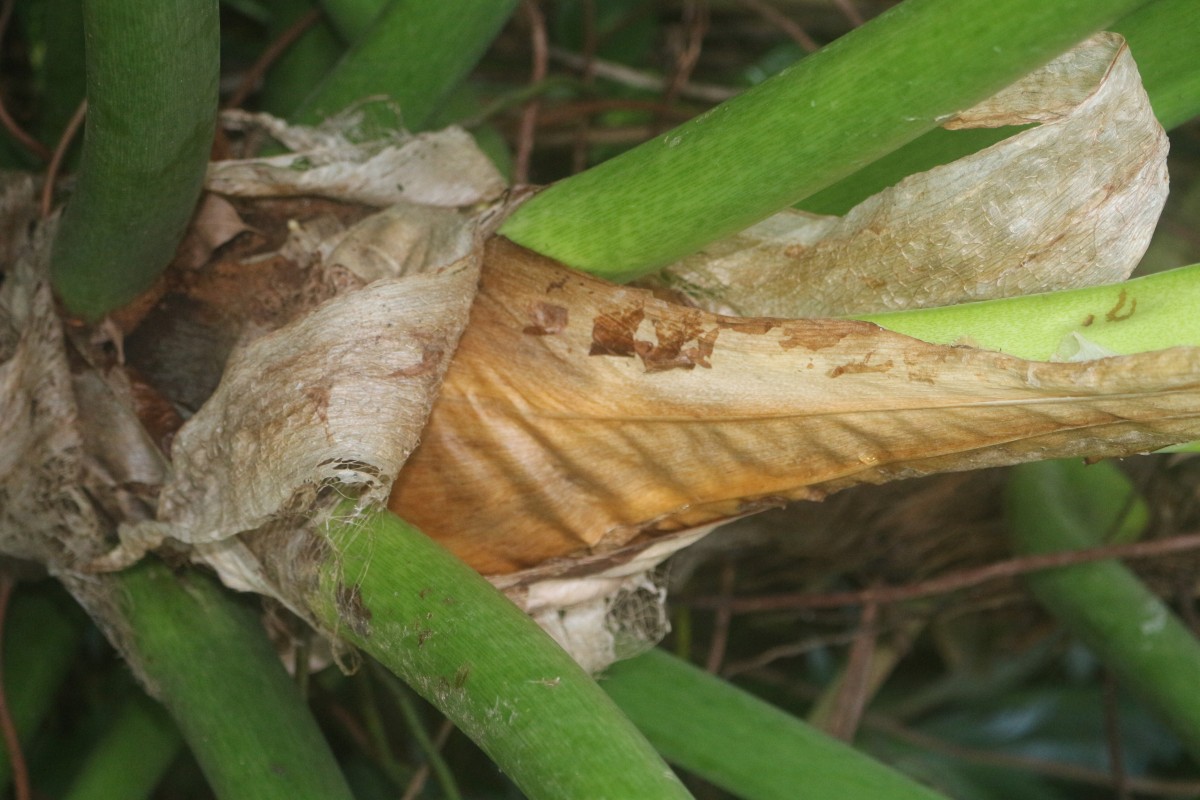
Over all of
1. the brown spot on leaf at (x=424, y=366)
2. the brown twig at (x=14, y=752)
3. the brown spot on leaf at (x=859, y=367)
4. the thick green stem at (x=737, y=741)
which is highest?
the brown spot on leaf at (x=859, y=367)

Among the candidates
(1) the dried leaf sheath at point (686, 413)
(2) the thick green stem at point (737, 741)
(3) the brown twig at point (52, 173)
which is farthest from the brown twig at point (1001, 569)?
(3) the brown twig at point (52, 173)

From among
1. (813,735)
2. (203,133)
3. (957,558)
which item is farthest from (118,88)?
(957,558)

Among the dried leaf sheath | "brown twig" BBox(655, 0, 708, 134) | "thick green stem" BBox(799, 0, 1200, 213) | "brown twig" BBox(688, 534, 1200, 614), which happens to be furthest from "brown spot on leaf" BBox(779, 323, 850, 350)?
"brown twig" BBox(655, 0, 708, 134)

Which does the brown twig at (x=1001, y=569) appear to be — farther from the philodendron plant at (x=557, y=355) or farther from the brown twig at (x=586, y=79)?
the brown twig at (x=586, y=79)

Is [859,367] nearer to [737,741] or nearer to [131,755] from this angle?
[737,741]

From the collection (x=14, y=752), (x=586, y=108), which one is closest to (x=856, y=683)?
(x=586, y=108)

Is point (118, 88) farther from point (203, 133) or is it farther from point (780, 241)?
point (780, 241)
